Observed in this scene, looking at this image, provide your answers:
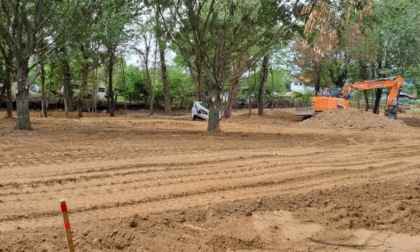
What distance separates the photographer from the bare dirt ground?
4.99 metres

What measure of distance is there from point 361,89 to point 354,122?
383cm

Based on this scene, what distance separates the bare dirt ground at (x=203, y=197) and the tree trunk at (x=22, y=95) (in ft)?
8.56

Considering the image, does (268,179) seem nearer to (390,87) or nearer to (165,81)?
(390,87)

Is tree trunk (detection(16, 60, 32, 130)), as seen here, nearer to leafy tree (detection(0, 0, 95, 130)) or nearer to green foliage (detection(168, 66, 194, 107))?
leafy tree (detection(0, 0, 95, 130))

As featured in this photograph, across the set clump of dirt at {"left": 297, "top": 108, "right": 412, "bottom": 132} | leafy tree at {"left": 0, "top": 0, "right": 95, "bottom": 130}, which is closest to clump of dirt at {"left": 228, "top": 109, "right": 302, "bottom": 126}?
clump of dirt at {"left": 297, "top": 108, "right": 412, "bottom": 132}

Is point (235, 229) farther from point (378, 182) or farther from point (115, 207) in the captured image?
point (378, 182)

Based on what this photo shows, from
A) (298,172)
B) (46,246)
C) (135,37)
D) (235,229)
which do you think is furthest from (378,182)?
(135,37)

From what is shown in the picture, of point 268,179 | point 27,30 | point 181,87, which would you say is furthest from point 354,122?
point 181,87

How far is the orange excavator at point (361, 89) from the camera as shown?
24.2 m

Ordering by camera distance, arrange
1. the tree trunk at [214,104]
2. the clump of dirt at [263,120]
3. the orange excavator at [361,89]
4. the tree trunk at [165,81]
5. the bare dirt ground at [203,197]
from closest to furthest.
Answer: the bare dirt ground at [203,197], the tree trunk at [214,104], the orange excavator at [361,89], the clump of dirt at [263,120], the tree trunk at [165,81]

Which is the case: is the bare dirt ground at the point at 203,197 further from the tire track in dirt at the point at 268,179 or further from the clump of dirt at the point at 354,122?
the clump of dirt at the point at 354,122

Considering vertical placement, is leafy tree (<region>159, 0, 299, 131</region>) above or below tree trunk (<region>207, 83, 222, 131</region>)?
above

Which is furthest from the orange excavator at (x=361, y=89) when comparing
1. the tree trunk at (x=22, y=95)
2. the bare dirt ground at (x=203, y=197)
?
the tree trunk at (x=22, y=95)

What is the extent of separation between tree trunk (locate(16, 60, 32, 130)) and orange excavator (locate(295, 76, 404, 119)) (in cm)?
1844
